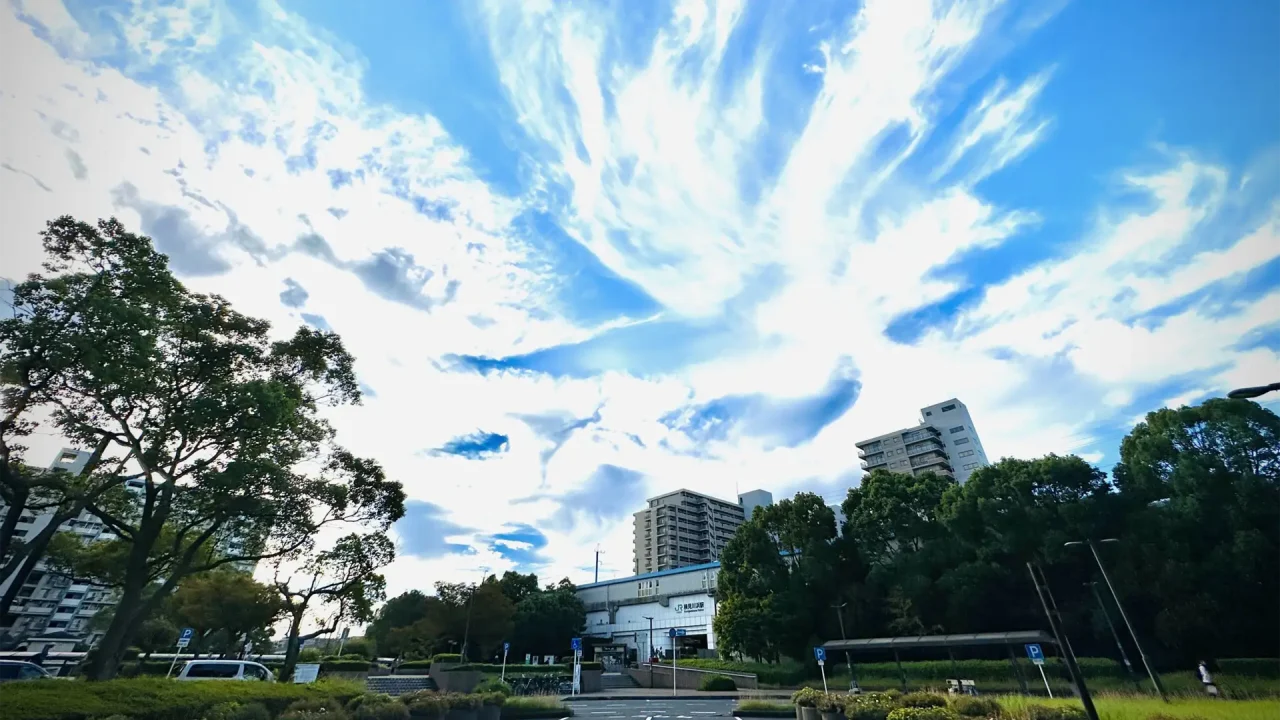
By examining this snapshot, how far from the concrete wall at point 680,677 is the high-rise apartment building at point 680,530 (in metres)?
54.0

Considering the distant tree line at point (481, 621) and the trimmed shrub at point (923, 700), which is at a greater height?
the distant tree line at point (481, 621)

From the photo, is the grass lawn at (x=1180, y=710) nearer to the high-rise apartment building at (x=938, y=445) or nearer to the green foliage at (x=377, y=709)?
the green foliage at (x=377, y=709)

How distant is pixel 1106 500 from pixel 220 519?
139 feet

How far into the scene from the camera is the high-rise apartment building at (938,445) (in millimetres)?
77250

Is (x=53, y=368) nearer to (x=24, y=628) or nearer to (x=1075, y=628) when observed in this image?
(x=1075, y=628)

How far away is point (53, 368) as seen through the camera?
13.6 metres

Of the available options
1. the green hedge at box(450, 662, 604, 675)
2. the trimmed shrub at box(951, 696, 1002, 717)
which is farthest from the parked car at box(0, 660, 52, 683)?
the trimmed shrub at box(951, 696, 1002, 717)

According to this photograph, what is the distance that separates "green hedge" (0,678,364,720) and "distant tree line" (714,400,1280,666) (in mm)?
31790

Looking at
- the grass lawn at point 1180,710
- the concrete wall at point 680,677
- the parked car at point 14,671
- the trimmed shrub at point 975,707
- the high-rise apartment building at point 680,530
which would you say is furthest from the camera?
the high-rise apartment building at point 680,530

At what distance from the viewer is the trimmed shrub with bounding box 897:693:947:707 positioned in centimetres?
1341

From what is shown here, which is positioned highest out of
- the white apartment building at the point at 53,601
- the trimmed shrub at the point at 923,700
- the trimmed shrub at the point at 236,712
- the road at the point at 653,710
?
the white apartment building at the point at 53,601

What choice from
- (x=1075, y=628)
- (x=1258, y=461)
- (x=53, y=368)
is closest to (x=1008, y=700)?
(x=1075, y=628)

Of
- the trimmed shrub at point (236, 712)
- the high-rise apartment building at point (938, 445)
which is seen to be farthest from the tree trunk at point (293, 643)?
the high-rise apartment building at point (938, 445)

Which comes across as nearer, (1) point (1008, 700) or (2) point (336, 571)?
(1) point (1008, 700)
